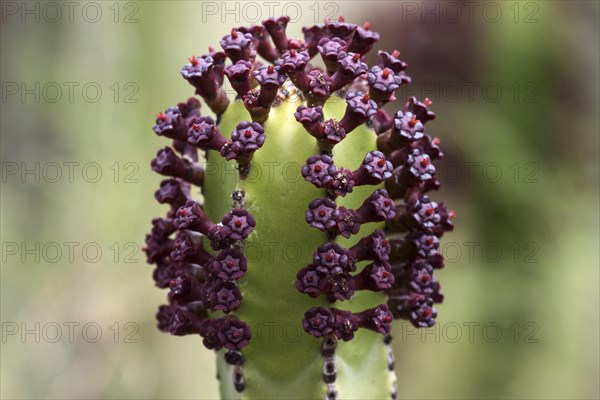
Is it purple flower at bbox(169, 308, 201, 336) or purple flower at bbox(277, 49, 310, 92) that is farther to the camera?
purple flower at bbox(169, 308, 201, 336)

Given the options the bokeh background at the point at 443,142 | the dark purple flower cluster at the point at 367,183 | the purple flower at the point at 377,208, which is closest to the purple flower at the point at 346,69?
the dark purple flower cluster at the point at 367,183

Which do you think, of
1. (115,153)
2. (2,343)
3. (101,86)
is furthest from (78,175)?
(2,343)

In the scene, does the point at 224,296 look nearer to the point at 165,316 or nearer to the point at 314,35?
the point at 165,316

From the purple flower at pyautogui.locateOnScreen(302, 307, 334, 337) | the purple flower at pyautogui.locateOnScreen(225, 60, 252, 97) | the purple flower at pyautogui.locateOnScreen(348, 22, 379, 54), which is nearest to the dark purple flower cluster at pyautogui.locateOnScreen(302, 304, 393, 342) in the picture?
the purple flower at pyautogui.locateOnScreen(302, 307, 334, 337)

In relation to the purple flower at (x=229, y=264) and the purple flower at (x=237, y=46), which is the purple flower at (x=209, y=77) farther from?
the purple flower at (x=229, y=264)

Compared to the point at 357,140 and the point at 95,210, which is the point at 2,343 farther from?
the point at 357,140

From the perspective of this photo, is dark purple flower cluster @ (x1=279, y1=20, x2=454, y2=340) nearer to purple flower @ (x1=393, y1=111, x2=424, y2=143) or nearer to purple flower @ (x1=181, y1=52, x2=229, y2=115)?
purple flower @ (x1=393, y1=111, x2=424, y2=143)

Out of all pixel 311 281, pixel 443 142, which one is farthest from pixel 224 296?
pixel 443 142
